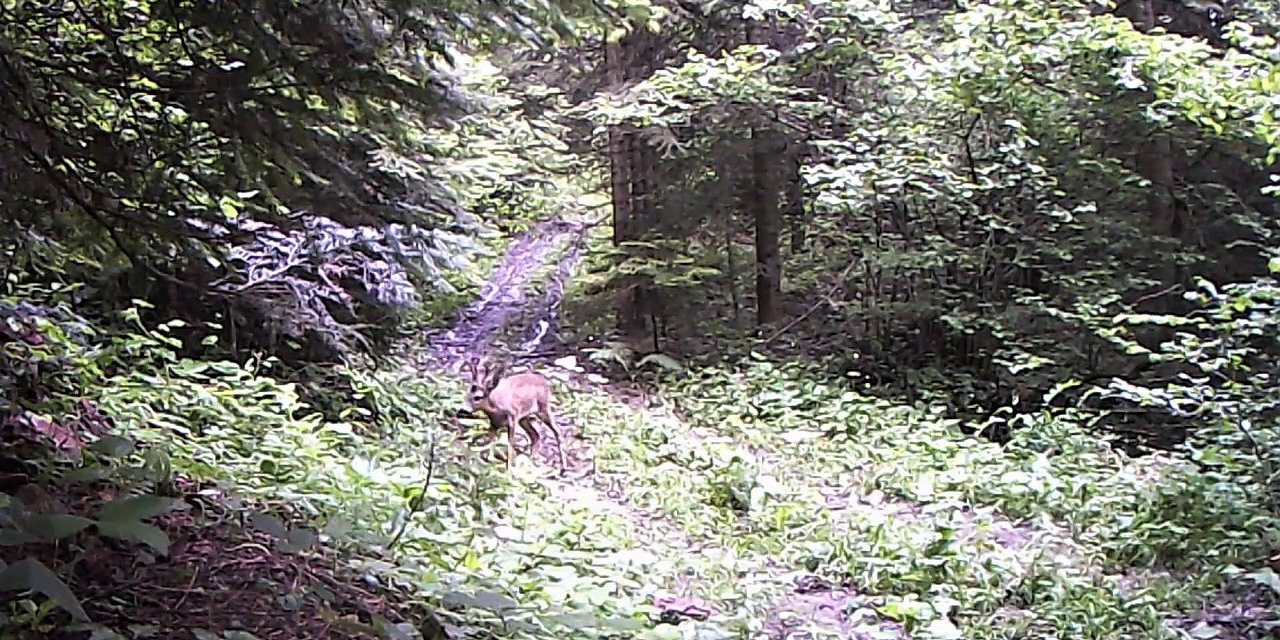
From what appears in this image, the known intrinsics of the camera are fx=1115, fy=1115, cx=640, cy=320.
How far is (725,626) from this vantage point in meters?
4.48

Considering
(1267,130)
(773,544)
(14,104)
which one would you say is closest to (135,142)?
(14,104)

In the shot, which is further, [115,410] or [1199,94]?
[1199,94]

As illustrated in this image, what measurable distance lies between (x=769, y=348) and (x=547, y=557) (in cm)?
772

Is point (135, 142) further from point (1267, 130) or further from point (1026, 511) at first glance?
point (1267, 130)

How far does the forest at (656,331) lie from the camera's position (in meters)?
3.99

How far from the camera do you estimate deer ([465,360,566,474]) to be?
786 cm

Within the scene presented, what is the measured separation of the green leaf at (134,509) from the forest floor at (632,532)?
242mm

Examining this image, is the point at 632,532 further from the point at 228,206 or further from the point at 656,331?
the point at 656,331

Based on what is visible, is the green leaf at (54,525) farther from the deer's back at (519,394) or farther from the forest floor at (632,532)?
the deer's back at (519,394)

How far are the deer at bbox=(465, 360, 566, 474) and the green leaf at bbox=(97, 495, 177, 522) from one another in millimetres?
5043

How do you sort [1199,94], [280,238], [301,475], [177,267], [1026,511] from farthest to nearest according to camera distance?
[1199,94], [1026,511], [280,238], [177,267], [301,475]

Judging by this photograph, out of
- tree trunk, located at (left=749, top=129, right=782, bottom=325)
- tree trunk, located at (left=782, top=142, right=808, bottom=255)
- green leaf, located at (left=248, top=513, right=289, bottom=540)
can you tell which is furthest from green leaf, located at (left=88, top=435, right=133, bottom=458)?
tree trunk, located at (left=749, top=129, right=782, bottom=325)

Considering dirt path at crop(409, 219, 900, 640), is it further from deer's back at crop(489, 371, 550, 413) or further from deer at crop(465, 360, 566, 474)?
deer's back at crop(489, 371, 550, 413)

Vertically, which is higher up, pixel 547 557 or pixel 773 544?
pixel 547 557
